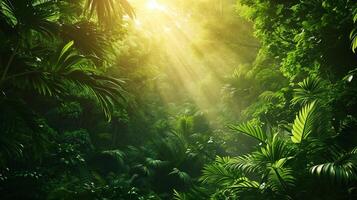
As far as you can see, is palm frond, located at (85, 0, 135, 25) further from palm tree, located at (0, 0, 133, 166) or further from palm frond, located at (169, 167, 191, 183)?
palm frond, located at (169, 167, 191, 183)

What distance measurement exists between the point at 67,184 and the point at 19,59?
4035mm

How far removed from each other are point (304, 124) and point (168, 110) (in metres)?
12.0

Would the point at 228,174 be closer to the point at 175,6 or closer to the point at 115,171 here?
the point at 115,171

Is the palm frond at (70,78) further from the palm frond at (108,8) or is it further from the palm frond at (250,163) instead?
the palm frond at (250,163)

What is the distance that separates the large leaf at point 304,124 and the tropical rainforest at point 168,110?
0.05 ft

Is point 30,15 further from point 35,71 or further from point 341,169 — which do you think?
point 341,169

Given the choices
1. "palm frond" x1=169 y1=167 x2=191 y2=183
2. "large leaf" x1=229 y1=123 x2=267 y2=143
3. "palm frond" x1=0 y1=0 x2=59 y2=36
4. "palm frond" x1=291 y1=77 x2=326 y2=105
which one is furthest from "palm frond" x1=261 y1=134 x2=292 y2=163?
"palm frond" x1=169 y1=167 x2=191 y2=183

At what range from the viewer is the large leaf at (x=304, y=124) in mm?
4602

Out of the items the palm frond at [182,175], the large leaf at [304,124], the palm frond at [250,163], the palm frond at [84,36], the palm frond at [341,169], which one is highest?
the palm frond at [84,36]

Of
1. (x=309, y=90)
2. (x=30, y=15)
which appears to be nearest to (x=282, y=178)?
(x=309, y=90)

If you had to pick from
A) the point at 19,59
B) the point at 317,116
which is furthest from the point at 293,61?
the point at 19,59

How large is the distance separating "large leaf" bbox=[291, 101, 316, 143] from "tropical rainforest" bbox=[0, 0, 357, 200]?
0.02 m

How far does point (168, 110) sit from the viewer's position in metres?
16.5

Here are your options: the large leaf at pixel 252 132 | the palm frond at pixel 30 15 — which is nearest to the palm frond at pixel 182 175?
the large leaf at pixel 252 132
